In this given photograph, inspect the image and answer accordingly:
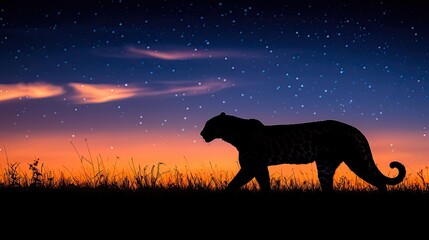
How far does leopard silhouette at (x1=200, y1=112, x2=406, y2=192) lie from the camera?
1003 cm

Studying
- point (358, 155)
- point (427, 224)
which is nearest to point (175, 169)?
point (358, 155)

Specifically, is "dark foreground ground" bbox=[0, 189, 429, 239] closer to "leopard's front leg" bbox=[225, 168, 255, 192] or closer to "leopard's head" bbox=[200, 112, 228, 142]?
"leopard's front leg" bbox=[225, 168, 255, 192]

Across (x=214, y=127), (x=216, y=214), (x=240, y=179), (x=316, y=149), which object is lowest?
(x=216, y=214)

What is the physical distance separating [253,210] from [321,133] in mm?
4130

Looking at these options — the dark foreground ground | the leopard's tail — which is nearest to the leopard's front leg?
the dark foreground ground

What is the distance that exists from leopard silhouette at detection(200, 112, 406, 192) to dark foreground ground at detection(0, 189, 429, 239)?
199 centimetres

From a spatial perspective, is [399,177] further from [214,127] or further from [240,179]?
[214,127]

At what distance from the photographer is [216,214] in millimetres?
6293

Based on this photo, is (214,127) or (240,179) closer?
(240,179)

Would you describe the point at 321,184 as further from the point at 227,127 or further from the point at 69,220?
the point at 69,220

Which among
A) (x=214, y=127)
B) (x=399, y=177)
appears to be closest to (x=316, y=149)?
(x=399, y=177)

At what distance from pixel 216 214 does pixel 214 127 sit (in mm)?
4569

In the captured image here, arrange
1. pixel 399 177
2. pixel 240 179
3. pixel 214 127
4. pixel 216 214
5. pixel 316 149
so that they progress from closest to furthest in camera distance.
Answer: pixel 216 214
pixel 240 179
pixel 399 177
pixel 316 149
pixel 214 127

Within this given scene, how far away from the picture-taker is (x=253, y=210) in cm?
649
